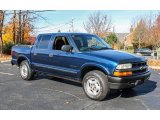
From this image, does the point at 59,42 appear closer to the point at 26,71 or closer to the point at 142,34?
the point at 26,71

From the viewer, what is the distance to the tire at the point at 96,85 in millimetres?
5926

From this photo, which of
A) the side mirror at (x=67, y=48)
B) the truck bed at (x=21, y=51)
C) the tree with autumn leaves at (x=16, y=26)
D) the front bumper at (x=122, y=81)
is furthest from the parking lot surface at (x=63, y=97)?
the tree with autumn leaves at (x=16, y=26)

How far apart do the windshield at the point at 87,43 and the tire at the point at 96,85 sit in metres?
0.97

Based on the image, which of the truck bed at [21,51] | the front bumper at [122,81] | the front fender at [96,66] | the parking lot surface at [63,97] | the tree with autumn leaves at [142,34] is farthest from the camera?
the tree with autumn leaves at [142,34]

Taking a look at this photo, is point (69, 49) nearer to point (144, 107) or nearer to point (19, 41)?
point (144, 107)

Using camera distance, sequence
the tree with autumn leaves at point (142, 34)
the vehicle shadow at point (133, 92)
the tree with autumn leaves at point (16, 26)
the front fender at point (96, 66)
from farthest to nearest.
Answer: the tree with autumn leaves at point (142, 34) < the tree with autumn leaves at point (16, 26) < the vehicle shadow at point (133, 92) < the front fender at point (96, 66)

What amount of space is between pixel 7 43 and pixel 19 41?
9.82 ft

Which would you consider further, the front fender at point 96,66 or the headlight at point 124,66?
the front fender at point 96,66

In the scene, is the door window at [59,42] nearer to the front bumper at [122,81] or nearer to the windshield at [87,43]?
the windshield at [87,43]

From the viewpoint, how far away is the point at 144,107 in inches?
221

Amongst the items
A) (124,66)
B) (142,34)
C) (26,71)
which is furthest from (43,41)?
(142,34)

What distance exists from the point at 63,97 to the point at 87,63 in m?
1.17

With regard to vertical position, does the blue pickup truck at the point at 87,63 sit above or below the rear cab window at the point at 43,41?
below

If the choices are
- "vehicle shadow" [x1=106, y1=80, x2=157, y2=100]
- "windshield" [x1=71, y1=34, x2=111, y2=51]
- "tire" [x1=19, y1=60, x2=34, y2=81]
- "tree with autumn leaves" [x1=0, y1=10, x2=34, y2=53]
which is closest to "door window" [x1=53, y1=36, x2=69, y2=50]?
"windshield" [x1=71, y1=34, x2=111, y2=51]
